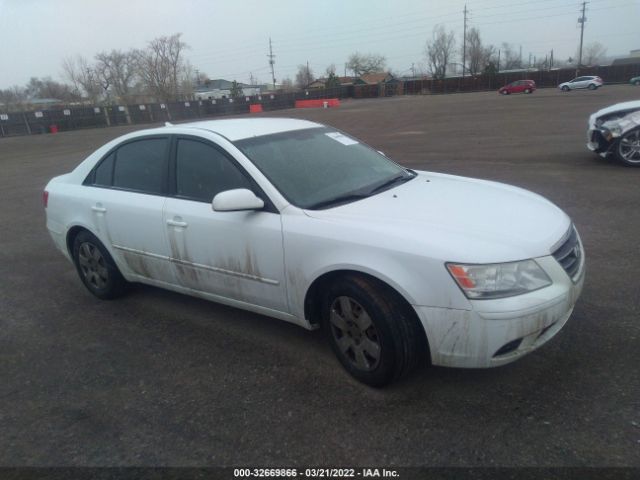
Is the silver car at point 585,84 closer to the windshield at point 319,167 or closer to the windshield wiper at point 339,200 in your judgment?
the windshield at point 319,167

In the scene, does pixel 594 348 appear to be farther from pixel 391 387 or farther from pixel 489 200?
pixel 391 387

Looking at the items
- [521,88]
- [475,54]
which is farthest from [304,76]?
[521,88]

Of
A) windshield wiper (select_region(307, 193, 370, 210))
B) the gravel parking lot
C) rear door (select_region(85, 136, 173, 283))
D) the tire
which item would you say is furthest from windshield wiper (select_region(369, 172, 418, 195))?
the tire

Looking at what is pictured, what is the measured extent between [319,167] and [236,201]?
0.78 meters

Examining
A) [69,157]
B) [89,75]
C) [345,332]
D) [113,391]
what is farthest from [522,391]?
[89,75]

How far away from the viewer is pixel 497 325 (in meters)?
2.57

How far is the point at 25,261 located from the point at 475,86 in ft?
220

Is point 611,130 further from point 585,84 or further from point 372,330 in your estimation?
point 585,84

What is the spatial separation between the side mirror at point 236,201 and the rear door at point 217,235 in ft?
0.32

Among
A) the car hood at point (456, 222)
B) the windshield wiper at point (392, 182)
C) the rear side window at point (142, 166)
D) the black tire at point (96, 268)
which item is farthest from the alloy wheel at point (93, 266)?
the windshield wiper at point (392, 182)

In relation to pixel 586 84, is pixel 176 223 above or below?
above

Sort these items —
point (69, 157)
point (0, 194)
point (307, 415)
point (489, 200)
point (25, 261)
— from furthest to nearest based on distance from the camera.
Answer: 1. point (69, 157)
2. point (0, 194)
3. point (25, 261)
4. point (489, 200)
5. point (307, 415)

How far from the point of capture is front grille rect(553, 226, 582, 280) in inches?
113

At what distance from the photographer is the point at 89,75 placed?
89.8m
